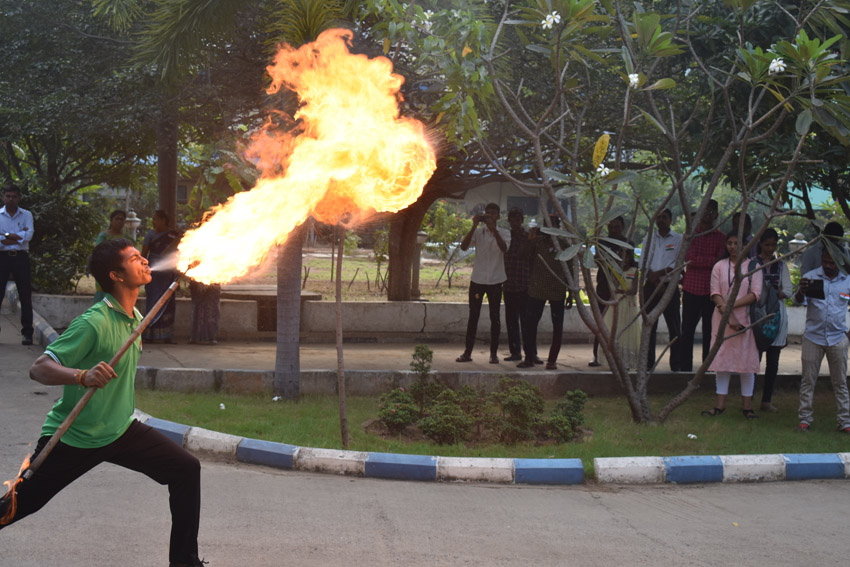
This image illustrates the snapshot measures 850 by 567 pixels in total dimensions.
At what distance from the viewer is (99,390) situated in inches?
159

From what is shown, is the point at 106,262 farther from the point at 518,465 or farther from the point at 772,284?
the point at 772,284

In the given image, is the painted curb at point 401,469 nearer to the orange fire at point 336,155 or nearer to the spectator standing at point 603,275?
the orange fire at point 336,155

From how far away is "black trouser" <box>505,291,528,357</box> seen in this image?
11508mm

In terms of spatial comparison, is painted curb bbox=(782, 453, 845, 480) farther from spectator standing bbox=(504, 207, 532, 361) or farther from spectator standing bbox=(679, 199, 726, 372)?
spectator standing bbox=(504, 207, 532, 361)

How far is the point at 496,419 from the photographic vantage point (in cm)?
779

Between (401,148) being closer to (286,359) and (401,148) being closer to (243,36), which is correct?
(286,359)

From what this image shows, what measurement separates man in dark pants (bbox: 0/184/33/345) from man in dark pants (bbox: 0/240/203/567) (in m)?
7.85

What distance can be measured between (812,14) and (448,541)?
6.12 metres

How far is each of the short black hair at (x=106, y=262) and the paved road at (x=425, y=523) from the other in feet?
5.21

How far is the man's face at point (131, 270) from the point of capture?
4.23 m

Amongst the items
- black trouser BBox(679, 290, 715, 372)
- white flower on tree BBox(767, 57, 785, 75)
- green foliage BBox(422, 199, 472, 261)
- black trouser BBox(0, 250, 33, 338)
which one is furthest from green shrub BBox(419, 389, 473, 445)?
green foliage BBox(422, 199, 472, 261)

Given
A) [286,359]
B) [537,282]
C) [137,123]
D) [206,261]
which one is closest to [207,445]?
[286,359]

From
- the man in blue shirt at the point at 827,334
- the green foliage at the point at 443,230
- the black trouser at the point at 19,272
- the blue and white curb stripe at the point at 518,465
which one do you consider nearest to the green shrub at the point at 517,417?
the blue and white curb stripe at the point at 518,465

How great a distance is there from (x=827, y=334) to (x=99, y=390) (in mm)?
7075
